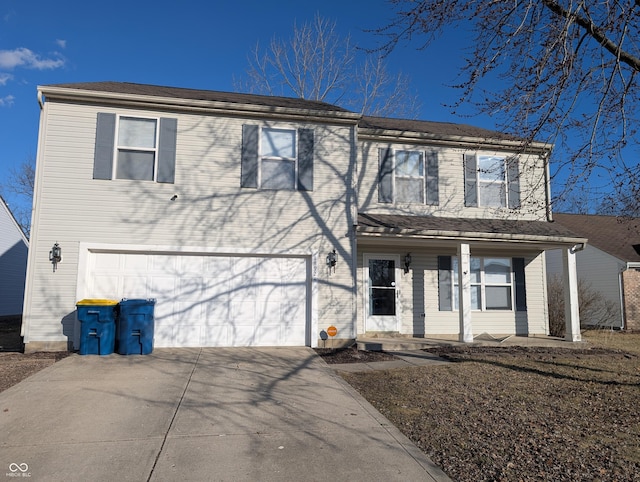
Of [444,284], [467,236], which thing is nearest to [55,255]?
[467,236]

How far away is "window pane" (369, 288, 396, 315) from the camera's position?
36.2 ft

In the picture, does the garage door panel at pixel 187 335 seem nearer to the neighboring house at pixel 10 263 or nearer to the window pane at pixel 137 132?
the window pane at pixel 137 132

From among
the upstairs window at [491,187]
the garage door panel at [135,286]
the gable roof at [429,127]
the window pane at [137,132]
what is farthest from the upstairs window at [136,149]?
the upstairs window at [491,187]

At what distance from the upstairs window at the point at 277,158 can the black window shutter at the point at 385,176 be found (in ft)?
7.33

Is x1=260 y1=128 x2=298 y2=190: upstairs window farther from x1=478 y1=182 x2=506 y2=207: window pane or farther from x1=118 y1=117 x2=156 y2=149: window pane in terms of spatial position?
x1=478 y1=182 x2=506 y2=207: window pane

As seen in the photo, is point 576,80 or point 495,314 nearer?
point 576,80

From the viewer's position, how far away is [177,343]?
8914mm

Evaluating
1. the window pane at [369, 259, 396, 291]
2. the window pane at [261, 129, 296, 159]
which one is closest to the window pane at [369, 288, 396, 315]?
the window pane at [369, 259, 396, 291]

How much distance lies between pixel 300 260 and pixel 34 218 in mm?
5347

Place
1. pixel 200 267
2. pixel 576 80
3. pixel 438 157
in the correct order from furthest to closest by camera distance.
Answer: pixel 438 157 → pixel 200 267 → pixel 576 80

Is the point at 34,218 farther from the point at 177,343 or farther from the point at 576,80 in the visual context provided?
the point at 576,80

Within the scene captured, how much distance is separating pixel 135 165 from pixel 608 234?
18968mm

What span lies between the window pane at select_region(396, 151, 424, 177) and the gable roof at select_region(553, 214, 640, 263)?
8285mm

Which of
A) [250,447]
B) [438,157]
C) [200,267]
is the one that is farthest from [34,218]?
[438,157]
